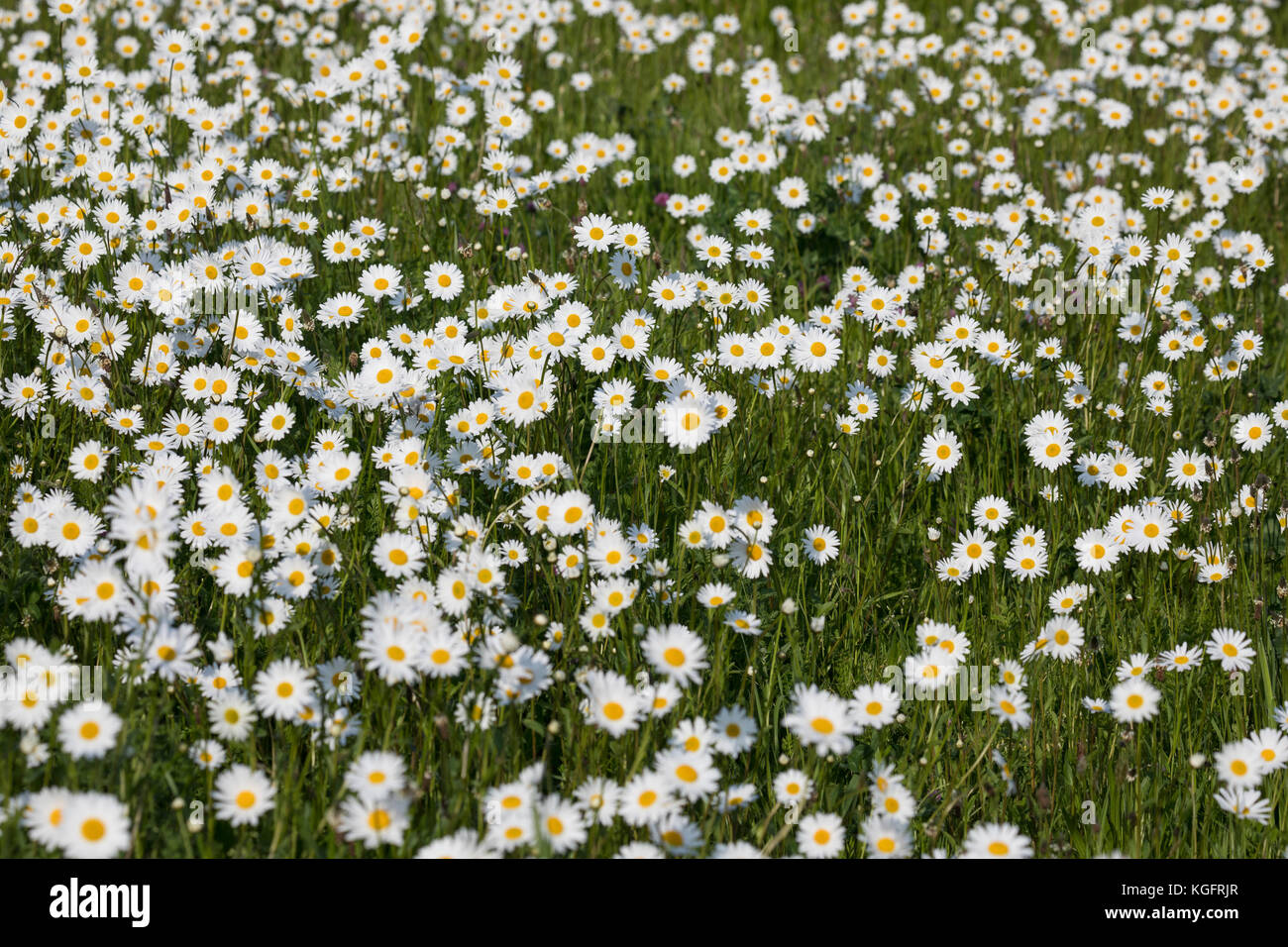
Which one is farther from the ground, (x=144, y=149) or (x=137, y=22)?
(x=137, y=22)

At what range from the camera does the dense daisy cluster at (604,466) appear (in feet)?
7.81

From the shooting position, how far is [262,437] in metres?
3.35

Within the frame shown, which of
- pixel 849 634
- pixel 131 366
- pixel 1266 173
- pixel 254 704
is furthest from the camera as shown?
pixel 1266 173

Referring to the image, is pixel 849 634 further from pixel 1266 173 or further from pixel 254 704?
pixel 1266 173

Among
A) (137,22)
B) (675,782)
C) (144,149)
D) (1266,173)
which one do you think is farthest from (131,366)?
(1266,173)

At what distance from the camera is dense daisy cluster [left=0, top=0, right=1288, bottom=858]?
238 cm

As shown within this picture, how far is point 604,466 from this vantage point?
10.9 ft

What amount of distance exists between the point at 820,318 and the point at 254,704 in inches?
90.8

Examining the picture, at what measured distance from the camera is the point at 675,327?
12.0ft

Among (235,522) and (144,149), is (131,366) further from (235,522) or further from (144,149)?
(144,149)

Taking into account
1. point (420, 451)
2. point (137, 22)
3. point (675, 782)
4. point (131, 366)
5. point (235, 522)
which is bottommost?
point (675, 782)

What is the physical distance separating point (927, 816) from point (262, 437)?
220 cm

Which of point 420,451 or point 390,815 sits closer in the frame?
point 390,815
